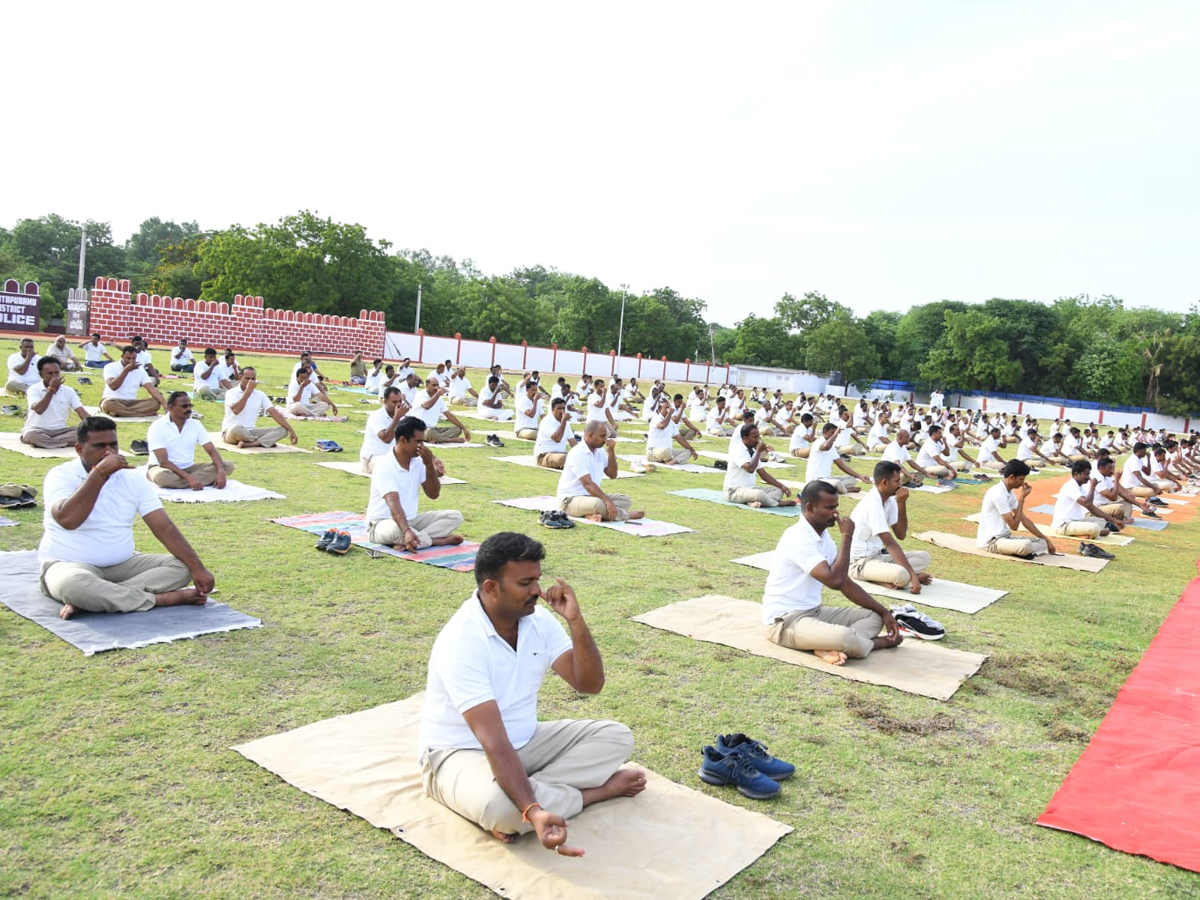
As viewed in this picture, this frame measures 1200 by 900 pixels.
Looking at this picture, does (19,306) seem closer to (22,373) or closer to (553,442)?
(22,373)

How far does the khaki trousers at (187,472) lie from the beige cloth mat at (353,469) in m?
2.31

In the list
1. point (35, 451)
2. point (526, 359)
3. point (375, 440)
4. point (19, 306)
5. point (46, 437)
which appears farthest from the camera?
point (526, 359)

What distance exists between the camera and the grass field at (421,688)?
11.8ft

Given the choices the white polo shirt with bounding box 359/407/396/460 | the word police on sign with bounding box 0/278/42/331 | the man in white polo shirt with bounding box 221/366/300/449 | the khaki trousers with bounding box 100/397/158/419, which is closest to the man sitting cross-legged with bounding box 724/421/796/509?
the white polo shirt with bounding box 359/407/396/460

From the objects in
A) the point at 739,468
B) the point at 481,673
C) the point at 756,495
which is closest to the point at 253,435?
the point at 739,468

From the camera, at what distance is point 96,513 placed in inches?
242

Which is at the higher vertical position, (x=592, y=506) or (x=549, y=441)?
(x=549, y=441)

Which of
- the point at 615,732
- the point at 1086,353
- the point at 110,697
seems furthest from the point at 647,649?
the point at 1086,353

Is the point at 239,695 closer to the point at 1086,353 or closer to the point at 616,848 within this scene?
the point at 616,848

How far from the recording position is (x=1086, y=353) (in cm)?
6631

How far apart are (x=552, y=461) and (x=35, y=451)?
752cm

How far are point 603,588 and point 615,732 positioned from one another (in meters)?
3.79

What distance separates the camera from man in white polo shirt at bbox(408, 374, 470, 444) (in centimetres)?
1659

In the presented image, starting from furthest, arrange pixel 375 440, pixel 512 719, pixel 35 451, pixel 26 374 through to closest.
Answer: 1. pixel 26 374
2. pixel 375 440
3. pixel 35 451
4. pixel 512 719
